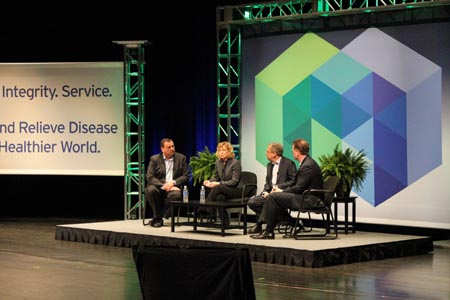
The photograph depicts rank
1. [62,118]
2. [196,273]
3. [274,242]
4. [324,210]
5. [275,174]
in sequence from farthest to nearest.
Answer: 1. [62,118]
2. [275,174]
3. [324,210]
4. [274,242]
5. [196,273]

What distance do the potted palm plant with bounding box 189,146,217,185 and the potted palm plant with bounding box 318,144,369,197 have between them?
1.39 meters

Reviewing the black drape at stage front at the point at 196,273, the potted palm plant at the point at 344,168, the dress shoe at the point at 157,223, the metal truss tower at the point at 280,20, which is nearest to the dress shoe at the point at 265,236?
the potted palm plant at the point at 344,168

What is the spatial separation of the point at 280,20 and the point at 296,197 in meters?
2.82

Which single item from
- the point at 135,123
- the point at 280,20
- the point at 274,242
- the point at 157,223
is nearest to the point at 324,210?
the point at 274,242

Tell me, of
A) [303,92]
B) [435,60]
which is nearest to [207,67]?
[303,92]

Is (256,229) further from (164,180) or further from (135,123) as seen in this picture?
(135,123)

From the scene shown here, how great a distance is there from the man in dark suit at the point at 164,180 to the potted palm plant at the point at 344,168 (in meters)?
1.53

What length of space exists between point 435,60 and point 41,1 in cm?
545

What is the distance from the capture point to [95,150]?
11742 mm

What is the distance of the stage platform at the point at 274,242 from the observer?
793 centimetres

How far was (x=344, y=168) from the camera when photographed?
9.48 metres

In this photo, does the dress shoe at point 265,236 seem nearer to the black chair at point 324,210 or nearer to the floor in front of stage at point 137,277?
the floor in front of stage at point 137,277

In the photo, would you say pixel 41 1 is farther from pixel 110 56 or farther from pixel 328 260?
pixel 328 260

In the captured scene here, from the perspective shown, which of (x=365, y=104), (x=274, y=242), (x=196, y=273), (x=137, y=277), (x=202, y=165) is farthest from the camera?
(x=202, y=165)
